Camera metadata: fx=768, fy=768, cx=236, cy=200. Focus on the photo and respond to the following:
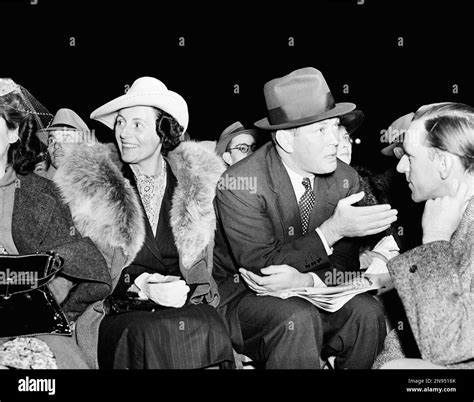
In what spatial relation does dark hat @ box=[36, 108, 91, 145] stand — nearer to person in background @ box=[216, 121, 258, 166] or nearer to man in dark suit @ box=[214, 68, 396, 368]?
person in background @ box=[216, 121, 258, 166]

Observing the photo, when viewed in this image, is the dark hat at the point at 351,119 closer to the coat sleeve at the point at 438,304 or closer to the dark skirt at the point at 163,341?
the dark skirt at the point at 163,341

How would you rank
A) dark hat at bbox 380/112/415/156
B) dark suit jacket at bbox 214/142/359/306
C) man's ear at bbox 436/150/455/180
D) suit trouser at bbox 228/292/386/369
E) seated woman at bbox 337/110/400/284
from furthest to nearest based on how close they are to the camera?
dark hat at bbox 380/112/415/156 → seated woman at bbox 337/110/400/284 → dark suit jacket at bbox 214/142/359/306 → suit trouser at bbox 228/292/386/369 → man's ear at bbox 436/150/455/180

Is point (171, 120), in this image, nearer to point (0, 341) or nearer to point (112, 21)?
point (0, 341)

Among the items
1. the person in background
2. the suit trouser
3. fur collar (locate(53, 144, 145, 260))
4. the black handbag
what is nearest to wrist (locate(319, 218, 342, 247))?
the suit trouser

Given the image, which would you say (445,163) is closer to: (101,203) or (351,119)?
(351,119)

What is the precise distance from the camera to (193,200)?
3.99 meters

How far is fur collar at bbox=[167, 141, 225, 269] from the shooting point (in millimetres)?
3926

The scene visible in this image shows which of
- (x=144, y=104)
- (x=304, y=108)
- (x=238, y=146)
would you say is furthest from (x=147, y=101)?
(x=238, y=146)

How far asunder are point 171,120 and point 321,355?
1.45m

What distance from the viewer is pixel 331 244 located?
149 inches

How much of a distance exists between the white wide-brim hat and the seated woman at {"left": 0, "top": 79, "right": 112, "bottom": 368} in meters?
0.39

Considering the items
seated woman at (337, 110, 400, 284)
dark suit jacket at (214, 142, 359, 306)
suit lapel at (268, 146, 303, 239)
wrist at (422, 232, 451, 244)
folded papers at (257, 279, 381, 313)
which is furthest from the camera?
seated woman at (337, 110, 400, 284)
